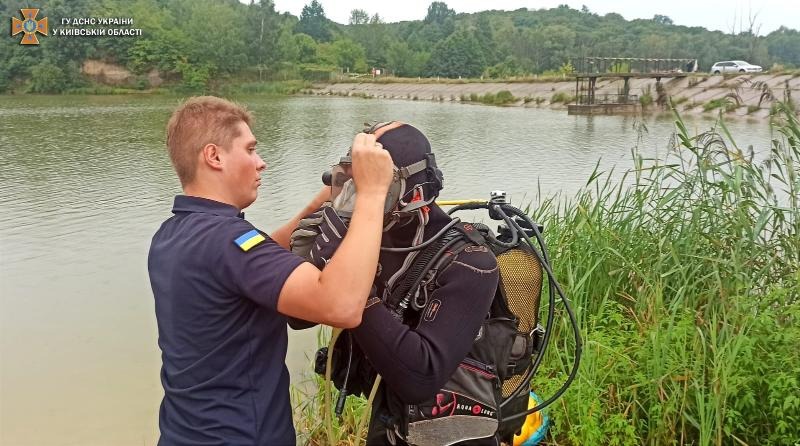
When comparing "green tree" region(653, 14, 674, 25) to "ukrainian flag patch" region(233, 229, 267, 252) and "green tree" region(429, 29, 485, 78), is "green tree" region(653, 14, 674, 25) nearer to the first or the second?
"green tree" region(429, 29, 485, 78)

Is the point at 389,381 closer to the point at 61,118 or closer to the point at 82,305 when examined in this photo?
the point at 82,305

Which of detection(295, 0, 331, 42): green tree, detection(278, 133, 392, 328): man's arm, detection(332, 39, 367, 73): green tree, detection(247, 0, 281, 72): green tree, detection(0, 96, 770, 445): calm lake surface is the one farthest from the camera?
detection(295, 0, 331, 42): green tree

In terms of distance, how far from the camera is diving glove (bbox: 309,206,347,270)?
157cm

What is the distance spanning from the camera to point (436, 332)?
1572 mm

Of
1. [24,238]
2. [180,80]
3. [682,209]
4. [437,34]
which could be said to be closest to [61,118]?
[24,238]

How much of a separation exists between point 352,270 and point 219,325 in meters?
0.39

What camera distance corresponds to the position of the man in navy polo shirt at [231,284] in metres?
1.43

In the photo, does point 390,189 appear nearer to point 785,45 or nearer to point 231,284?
point 231,284

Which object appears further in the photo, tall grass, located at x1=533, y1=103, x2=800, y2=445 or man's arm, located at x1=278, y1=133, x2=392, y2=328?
tall grass, located at x1=533, y1=103, x2=800, y2=445

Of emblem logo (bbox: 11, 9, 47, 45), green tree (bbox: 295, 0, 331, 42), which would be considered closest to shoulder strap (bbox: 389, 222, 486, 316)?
emblem logo (bbox: 11, 9, 47, 45)

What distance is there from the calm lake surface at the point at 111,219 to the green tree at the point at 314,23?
105303mm

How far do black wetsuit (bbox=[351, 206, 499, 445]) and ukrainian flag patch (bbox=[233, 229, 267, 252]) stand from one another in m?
0.30

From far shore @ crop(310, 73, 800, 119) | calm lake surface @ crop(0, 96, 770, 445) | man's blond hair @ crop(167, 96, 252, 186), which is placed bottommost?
calm lake surface @ crop(0, 96, 770, 445)

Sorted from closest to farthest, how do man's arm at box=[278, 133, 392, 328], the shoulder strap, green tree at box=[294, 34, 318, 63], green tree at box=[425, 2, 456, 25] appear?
man's arm at box=[278, 133, 392, 328] < the shoulder strap < green tree at box=[294, 34, 318, 63] < green tree at box=[425, 2, 456, 25]
